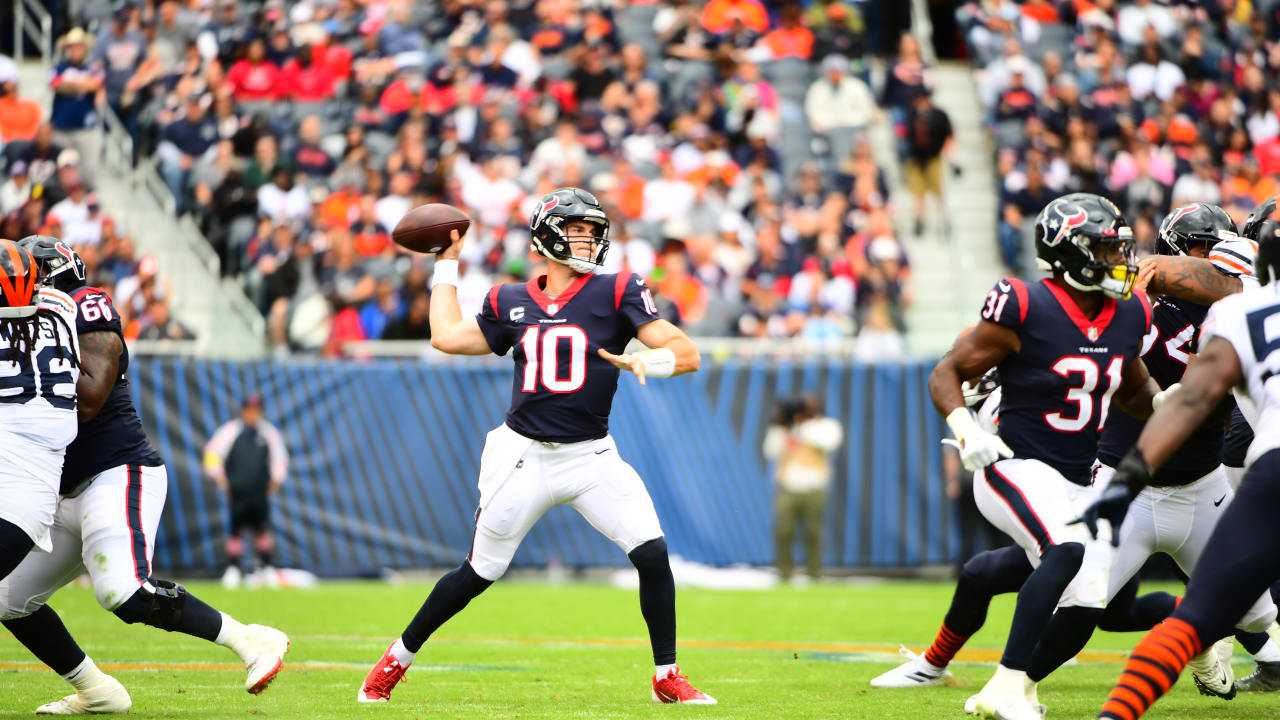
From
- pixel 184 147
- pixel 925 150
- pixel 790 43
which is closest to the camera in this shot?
pixel 184 147

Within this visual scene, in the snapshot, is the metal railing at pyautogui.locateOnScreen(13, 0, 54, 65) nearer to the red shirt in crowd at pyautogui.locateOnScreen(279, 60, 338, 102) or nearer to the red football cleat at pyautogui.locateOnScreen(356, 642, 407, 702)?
the red shirt in crowd at pyautogui.locateOnScreen(279, 60, 338, 102)

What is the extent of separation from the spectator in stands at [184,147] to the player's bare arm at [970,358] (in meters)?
12.8

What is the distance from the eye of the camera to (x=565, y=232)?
6.44 metres

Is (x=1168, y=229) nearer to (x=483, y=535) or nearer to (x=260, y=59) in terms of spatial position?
(x=483, y=535)

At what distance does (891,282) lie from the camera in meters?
16.1

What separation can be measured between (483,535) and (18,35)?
1426 centimetres

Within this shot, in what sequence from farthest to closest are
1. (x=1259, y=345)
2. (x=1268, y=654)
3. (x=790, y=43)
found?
(x=790, y=43)
(x=1268, y=654)
(x=1259, y=345)

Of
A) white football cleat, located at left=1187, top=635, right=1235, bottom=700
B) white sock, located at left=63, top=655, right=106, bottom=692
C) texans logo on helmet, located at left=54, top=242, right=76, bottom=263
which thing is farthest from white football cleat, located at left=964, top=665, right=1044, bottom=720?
texans logo on helmet, located at left=54, top=242, right=76, bottom=263

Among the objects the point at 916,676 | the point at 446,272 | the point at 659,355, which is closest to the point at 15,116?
the point at 446,272

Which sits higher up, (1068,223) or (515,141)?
(1068,223)

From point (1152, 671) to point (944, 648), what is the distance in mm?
2433

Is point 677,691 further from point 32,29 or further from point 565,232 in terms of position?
point 32,29

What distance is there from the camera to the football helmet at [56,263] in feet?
19.5

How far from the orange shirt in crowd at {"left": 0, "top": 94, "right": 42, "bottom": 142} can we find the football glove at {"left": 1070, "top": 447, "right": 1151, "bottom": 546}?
15.0m
